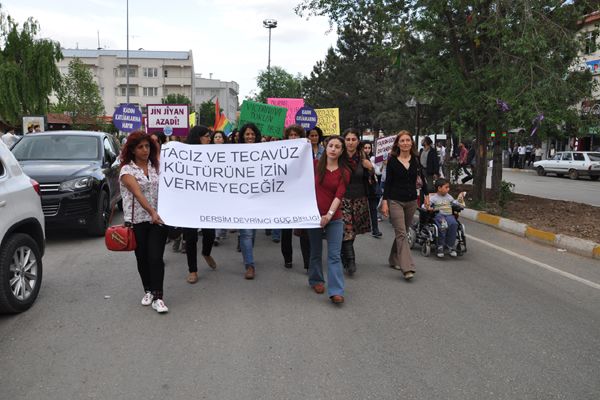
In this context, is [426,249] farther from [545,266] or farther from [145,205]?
[145,205]

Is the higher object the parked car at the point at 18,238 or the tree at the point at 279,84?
the tree at the point at 279,84

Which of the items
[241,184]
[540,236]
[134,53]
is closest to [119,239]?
[241,184]

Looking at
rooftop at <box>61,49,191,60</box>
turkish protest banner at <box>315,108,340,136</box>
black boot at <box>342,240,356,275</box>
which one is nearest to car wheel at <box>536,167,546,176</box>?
turkish protest banner at <box>315,108,340,136</box>

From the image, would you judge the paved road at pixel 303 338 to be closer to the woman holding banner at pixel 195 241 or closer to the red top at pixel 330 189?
the woman holding banner at pixel 195 241

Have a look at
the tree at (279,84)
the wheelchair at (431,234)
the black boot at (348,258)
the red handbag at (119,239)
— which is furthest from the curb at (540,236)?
the tree at (279,84)

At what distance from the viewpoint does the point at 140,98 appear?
97.3 m

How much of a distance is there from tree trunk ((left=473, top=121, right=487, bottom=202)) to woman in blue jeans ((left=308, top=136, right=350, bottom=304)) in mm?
8743

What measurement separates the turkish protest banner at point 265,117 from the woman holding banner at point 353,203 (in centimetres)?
555

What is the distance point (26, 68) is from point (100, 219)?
3140 cm

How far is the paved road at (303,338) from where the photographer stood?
3518 mm

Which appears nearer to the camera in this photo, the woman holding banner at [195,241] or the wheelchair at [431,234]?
the woman holding banner at [195,241]

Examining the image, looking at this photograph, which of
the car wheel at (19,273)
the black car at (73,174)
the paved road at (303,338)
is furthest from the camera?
the black car at (73,174)

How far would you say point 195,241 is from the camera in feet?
19.7

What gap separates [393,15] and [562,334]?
405 inches
